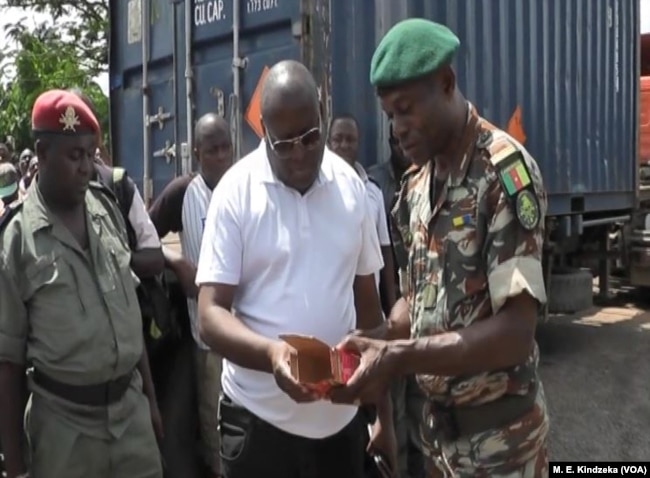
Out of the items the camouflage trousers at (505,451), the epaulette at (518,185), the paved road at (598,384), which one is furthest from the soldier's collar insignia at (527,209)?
the paved road at (598,384)

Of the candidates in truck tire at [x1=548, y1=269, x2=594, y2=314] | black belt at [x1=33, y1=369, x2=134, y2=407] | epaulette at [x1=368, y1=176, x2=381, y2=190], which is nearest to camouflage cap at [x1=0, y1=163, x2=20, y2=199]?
epaulette at [x1=368, y1=176, x2=381, y2=190]

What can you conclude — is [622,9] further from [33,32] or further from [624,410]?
[33,32]

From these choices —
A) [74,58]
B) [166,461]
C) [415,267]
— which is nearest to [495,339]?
[415,267]

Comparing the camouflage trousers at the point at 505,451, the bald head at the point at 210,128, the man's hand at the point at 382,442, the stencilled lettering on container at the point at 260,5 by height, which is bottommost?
the man's hand at the point at 382,442

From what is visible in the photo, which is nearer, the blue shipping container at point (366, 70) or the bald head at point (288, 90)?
the bald head at point (288, 90)

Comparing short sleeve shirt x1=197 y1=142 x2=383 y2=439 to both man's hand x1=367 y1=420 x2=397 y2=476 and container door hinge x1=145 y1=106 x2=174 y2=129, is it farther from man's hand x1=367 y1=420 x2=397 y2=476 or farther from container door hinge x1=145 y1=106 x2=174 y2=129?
container door hinge x1=145 y1=106 x2=174 y2=129

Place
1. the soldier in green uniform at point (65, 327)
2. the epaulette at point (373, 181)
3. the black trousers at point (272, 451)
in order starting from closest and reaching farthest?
the black trousers at point (272, 451), the soldier in green uniform at point (65, 327), the epaulette at point (373, 181)

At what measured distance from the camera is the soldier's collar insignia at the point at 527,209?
1574mm

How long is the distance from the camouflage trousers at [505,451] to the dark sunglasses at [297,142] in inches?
29.4

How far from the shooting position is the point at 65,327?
7.06 ft

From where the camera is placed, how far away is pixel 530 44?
5.55m

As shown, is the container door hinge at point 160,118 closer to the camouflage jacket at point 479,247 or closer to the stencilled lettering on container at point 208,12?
the stencilled lettering on container at point 208,12

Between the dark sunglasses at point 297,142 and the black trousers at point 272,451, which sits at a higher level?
the dark sunglasses at point 297,142

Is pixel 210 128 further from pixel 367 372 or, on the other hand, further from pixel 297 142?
pixel 367 372
